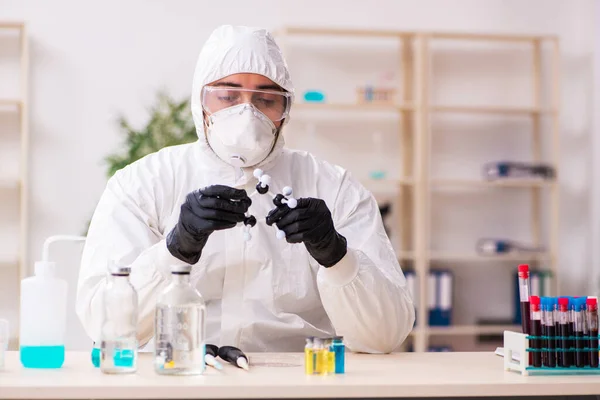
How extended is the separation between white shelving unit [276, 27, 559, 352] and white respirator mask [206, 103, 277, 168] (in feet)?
8.71

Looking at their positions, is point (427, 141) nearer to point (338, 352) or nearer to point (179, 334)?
point (338, 352)

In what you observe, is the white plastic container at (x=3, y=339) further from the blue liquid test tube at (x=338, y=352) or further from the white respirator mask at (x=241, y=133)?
the white respirator mask at (x=241, y=133)

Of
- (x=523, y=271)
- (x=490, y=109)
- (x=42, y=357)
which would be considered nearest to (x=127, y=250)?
(x=42, y=357)

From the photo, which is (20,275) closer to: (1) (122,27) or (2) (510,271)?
(1) (122,27)

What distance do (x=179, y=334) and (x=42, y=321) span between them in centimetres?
28

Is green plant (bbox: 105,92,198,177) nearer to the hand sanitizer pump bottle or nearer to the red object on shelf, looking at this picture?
the hand sanitizer pump bottle

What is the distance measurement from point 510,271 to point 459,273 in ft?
1.02

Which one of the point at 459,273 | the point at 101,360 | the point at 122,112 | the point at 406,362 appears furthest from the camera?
the point at 459,273

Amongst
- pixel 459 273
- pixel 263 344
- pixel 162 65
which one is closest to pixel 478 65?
pixel 459 273

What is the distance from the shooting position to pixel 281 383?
53.9 inches

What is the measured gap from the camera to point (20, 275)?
4.62 metres

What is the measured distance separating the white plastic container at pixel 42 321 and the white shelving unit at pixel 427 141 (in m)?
3.24

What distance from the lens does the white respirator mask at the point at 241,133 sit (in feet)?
6.68

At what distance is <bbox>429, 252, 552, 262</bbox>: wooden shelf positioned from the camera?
482 centimetres
